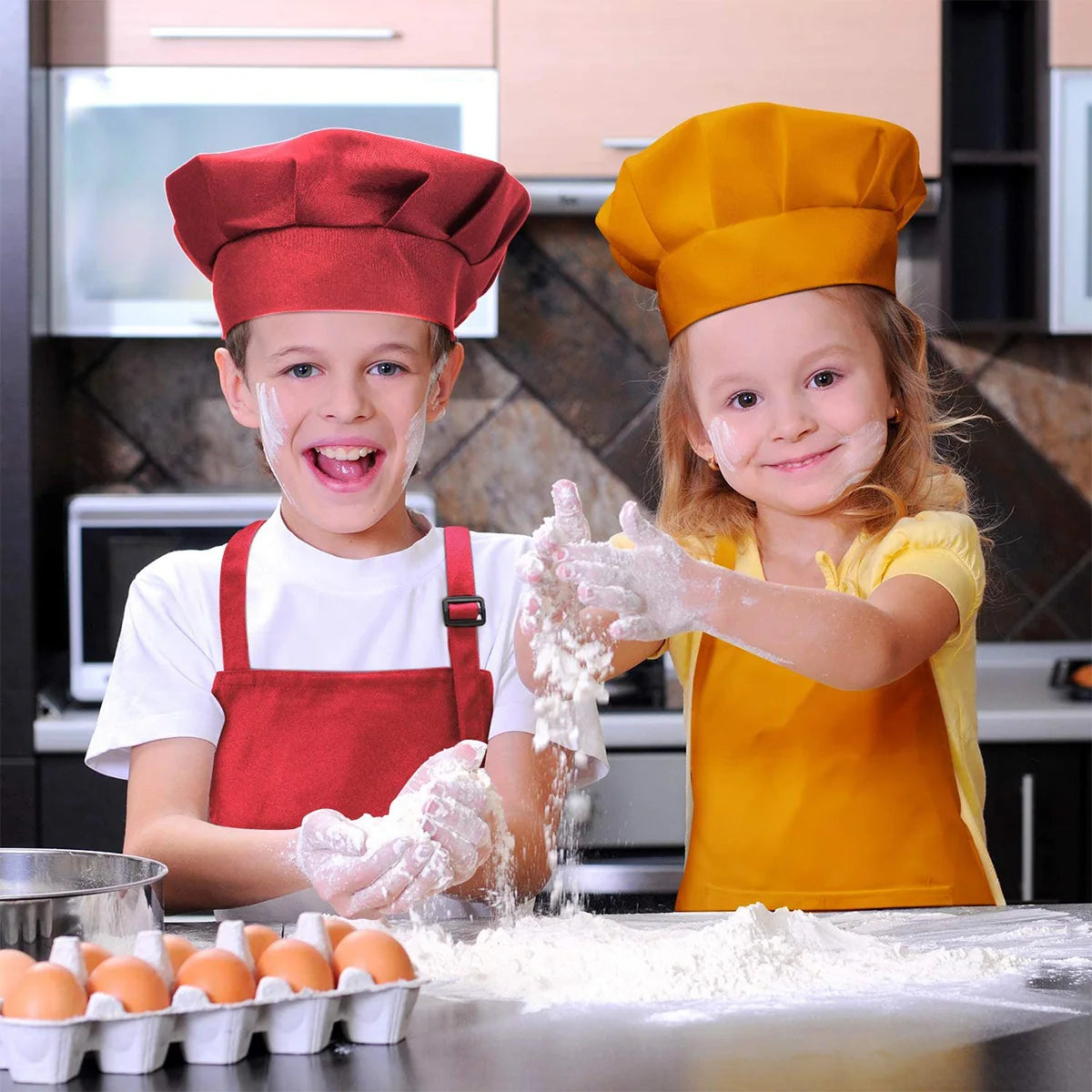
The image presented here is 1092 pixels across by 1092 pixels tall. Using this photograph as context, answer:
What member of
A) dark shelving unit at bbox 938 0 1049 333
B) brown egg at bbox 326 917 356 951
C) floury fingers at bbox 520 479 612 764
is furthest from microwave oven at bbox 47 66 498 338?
brown egg at bbox 326 917 356 951

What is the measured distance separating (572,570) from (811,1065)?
0.32 meters

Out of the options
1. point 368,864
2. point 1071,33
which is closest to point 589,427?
point 1071,33

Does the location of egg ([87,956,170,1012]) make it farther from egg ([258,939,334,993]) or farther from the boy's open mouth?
the boy's open mouth

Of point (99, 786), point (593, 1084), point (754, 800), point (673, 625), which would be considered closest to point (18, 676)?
point (99, 786)

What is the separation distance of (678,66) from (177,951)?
5.62 ft

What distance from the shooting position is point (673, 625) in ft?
2.86

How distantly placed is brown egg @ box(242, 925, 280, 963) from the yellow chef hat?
602 millimetres

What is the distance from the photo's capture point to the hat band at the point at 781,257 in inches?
41.5

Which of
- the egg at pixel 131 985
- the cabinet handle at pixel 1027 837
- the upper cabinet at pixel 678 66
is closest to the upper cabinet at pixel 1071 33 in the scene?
the upper cabinet at pixel 678 66

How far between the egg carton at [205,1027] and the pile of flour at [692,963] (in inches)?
3.7

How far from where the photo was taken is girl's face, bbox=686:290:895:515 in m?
1.05

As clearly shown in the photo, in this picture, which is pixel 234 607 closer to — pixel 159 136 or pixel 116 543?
pixel 116 543

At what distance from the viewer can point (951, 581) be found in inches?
41.4

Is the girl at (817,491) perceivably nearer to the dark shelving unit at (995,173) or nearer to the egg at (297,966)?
the egg at (297,966)
